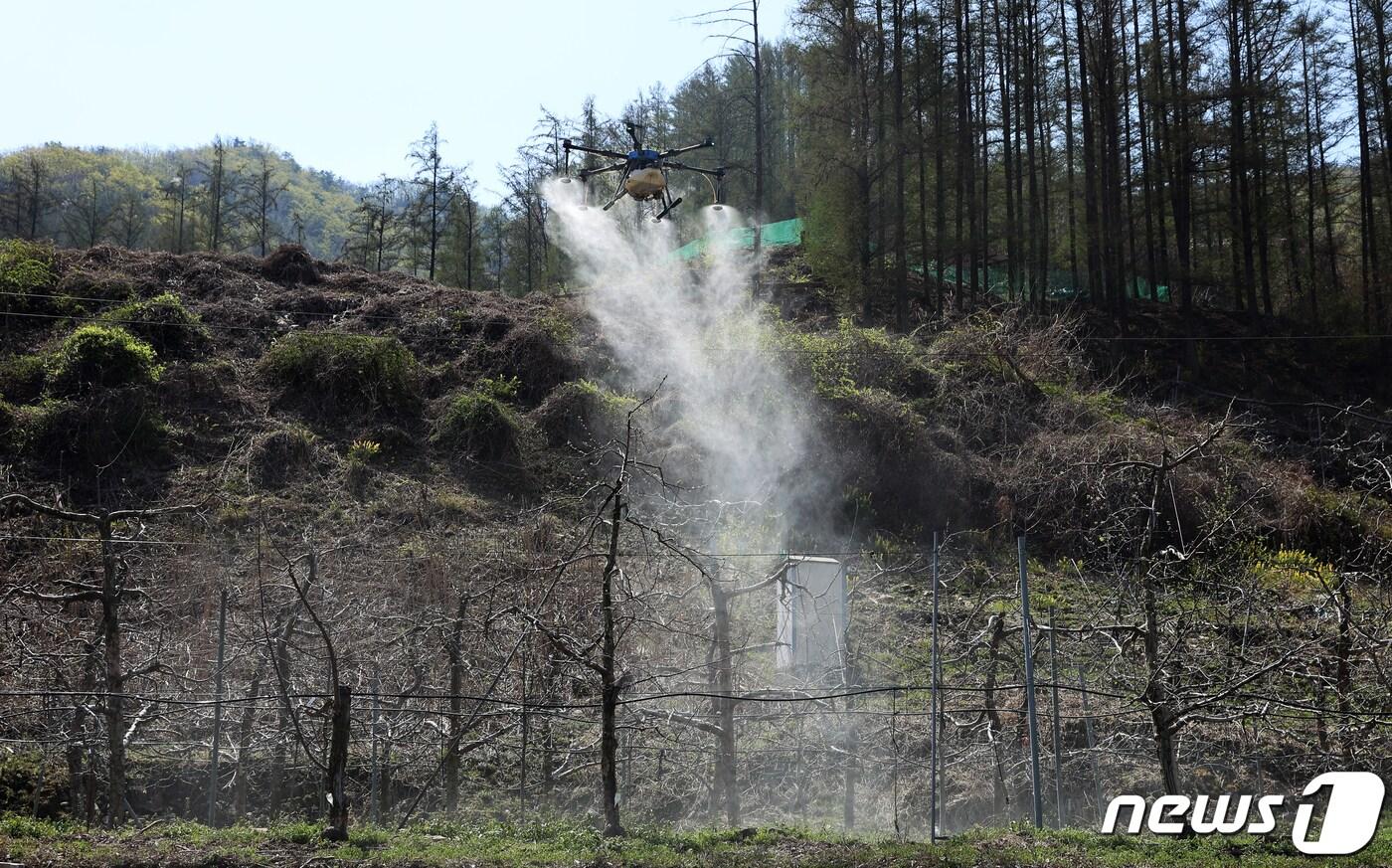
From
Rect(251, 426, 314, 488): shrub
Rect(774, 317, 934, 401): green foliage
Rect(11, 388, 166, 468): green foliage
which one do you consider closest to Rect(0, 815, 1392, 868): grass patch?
Rect(251, 426, 314, 488): shrub

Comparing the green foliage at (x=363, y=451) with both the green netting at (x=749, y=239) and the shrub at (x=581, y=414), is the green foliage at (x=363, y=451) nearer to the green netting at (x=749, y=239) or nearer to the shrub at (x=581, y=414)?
the shrub at (x=581, y=414)

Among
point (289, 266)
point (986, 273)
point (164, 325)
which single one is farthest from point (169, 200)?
point (986, 273)

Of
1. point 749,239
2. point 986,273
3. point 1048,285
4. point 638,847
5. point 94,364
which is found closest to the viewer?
point 638,847

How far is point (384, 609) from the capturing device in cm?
1310

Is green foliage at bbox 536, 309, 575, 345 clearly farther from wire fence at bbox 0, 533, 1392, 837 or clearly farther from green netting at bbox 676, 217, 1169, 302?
wire fence at bbox 0, 533, 1392, 837

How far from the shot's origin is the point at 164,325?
83.9 ft

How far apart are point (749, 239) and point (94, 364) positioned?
68.9 ft

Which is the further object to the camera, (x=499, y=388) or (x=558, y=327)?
(x=558, y=327)

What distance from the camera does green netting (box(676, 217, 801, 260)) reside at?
34938mm

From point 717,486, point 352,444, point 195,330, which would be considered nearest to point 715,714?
point 717,486

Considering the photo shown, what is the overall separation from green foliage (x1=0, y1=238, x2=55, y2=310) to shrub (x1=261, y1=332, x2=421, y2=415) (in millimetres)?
6066

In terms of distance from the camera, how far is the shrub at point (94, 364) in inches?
891

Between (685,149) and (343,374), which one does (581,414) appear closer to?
(343,374)

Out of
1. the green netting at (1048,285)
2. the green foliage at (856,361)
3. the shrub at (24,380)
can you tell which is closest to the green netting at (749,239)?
the green netting at (1048,285)
